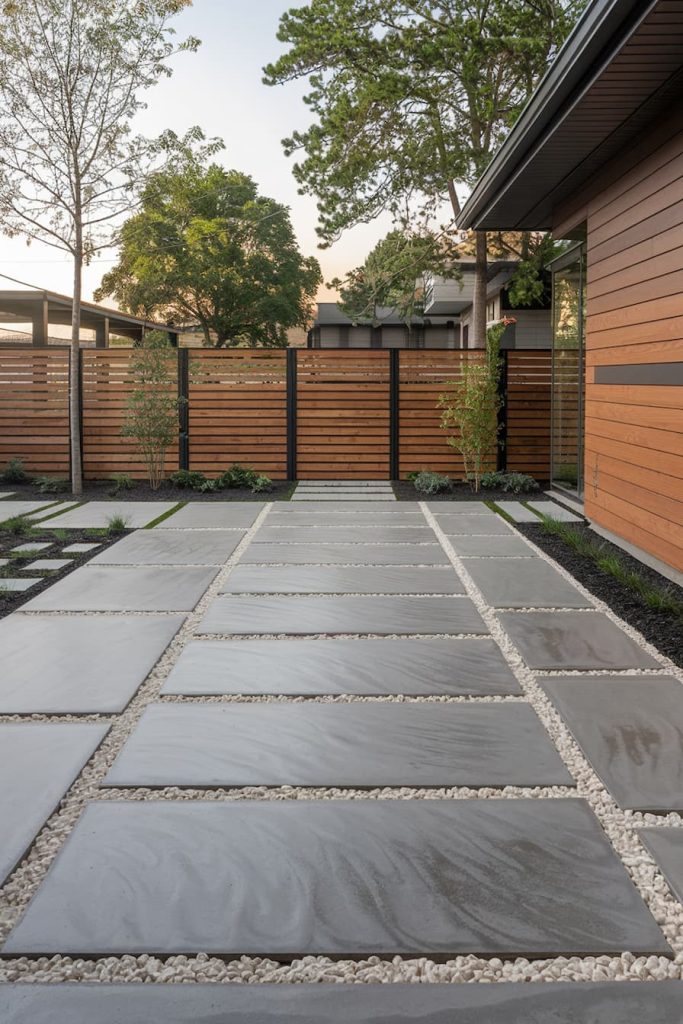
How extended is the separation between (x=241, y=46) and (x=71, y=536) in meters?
10.1

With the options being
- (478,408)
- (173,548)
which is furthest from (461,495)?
(173,548)

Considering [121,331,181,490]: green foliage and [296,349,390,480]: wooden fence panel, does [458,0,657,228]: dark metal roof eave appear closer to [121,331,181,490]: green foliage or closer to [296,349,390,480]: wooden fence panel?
[296,349,390,480]: wooden fence panel

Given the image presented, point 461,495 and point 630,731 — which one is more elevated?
point 461,495

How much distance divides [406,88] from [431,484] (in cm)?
660

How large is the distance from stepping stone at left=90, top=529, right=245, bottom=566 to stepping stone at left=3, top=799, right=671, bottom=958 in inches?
134

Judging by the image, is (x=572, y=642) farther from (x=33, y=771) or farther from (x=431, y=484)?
(x=431, y=484)

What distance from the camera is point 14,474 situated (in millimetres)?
10156

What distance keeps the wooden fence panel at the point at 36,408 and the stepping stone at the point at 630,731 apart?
27.6 feet

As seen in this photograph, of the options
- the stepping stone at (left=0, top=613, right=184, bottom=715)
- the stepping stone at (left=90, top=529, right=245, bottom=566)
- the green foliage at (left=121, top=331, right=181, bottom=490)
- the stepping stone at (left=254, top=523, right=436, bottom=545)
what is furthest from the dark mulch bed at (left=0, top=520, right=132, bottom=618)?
the green foliage at (left=121, top=331, right=181, bottom=490)

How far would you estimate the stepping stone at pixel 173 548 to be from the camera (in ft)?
18.6

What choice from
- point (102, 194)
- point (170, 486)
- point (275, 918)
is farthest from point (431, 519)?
point (275, 918)

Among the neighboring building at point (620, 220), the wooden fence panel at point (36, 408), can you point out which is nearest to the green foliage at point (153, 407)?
the wooden fence panel at point (36, 408)

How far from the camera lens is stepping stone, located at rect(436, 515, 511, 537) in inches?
267

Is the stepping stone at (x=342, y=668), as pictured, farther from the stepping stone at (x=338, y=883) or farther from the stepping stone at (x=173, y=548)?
the stepping stone at (x=173, y=548)
